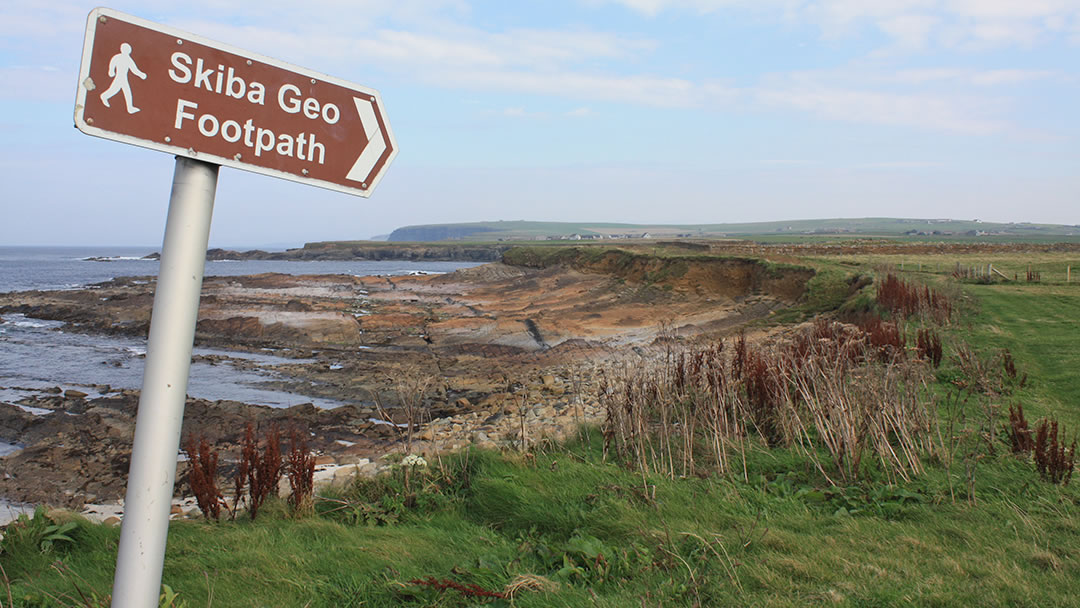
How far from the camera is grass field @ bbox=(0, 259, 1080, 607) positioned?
11.0ft

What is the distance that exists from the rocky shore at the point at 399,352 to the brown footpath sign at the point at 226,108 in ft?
12.5

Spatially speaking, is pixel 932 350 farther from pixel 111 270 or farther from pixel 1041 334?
pixel 111 270

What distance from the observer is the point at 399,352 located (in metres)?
22.6

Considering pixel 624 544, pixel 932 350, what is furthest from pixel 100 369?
pixel 932 350

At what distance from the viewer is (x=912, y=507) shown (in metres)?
4.52

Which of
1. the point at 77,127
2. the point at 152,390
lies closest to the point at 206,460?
the point at 152,390

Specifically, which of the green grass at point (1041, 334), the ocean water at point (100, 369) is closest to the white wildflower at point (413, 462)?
the green grass at point (1041, 334)

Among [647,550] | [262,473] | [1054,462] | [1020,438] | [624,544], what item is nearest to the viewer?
[647,550]

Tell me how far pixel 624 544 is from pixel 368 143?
282 cm

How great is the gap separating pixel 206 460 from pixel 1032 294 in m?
19.8

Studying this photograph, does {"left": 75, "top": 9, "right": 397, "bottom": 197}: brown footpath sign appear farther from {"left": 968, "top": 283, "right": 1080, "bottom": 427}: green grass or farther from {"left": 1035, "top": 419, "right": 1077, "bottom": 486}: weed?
{"left": 968, "top": 283, "right": 1080, "bottom": 427}: green grass

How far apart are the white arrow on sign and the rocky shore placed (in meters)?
3.76

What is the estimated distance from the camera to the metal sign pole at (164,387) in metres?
1.99

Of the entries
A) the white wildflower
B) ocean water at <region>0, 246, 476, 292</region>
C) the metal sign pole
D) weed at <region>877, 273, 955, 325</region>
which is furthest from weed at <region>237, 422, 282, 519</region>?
ocean water at <region>0, 246, 476, 292</region>
